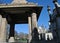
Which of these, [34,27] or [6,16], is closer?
[34,27]

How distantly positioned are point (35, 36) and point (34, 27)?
1.33m

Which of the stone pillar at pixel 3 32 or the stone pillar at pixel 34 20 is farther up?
the stone pillar at pixel 34 20

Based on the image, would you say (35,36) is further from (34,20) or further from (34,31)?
(34,20)

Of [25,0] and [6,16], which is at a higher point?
[25,0]

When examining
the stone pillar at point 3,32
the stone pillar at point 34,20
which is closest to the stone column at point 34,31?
the stone pillar at point 34,20

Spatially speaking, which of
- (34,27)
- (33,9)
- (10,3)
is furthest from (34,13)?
(10,3)

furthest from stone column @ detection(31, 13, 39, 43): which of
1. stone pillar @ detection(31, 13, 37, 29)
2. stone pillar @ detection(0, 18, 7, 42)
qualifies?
stone pillar @ detection(0, 18, 7, 42)

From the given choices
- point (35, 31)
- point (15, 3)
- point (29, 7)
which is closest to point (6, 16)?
point (15, 3)

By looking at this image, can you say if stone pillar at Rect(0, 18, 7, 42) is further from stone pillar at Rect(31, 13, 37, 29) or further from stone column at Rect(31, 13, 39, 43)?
stone pillar at Rect(31, 13, 37, 29)

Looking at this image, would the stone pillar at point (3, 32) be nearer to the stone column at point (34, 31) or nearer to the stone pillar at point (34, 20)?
the stone column at point (34, 31)

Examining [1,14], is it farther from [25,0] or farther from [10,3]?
[25,0]

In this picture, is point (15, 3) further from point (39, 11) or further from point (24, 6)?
point (39, 11)

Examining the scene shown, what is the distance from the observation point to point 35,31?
2084 centimetres

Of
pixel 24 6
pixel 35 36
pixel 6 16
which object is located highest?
pixel 24 6
